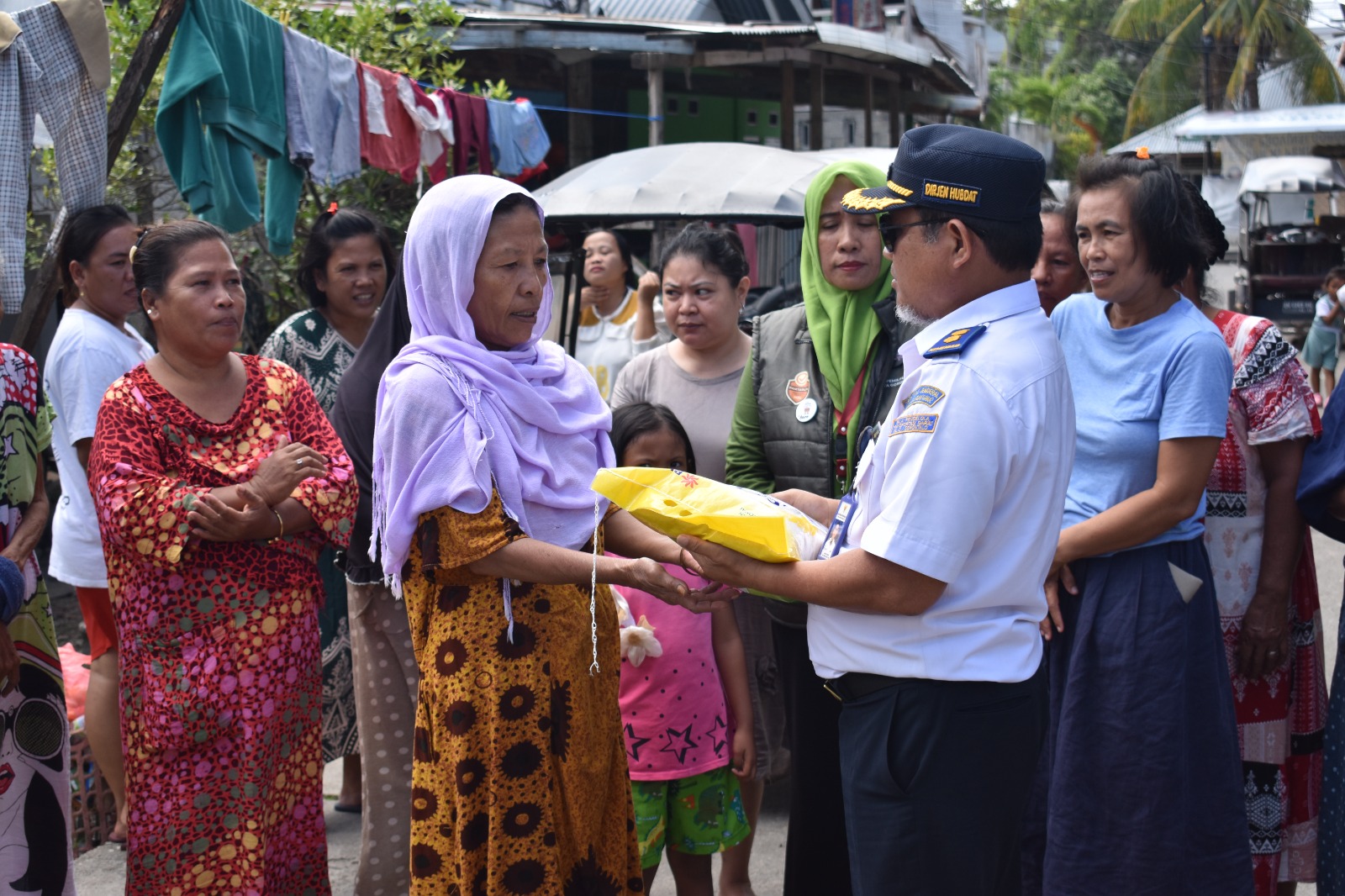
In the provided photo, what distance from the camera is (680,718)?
10.7ft

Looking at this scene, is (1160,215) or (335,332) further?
(335,332)

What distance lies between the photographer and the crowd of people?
205 cm

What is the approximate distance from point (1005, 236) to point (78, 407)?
3157mm

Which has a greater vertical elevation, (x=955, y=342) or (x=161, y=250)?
(x=161, y=250)

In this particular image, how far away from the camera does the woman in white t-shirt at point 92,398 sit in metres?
3.92

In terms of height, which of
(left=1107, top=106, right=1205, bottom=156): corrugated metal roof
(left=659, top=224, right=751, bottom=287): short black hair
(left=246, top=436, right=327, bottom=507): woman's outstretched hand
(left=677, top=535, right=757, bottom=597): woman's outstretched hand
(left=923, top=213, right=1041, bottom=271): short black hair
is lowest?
(left=677, top=535, right=757, bottom=597): woman's outstretched hand

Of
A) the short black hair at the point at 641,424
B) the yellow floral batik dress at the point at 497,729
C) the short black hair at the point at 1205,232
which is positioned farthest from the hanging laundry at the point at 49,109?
the short black hair at the point at 1205,232

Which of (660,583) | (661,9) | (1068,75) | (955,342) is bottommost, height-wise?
(660,583)

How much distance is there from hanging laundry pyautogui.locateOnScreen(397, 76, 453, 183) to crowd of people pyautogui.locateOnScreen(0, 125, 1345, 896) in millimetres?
3392

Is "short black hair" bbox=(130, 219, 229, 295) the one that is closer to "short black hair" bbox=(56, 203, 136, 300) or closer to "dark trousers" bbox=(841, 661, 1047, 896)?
"short black hair" bbox=(56, 203, 136, 300)

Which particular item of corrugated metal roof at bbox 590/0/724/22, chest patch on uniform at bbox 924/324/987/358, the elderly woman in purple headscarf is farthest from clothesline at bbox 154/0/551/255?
corrugated metal roof at bbox 590/0/724/22

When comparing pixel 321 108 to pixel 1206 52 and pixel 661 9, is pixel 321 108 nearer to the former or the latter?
pixel 661 9

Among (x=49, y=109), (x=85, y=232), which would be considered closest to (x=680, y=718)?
(x=85, y=232)

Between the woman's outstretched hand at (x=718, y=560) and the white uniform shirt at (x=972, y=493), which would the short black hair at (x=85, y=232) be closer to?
the woman's outstretched hand at (x=718, y=560)
